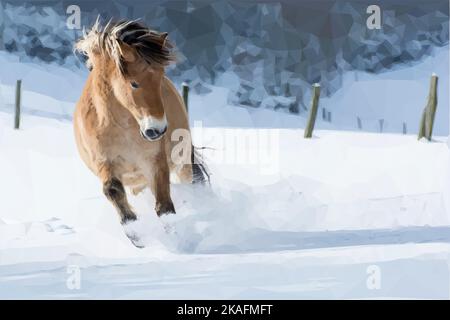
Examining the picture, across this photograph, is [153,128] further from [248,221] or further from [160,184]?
[248,221]

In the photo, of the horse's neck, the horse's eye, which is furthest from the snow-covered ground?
the horse's eye

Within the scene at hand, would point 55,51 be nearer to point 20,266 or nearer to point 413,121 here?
point 20,266

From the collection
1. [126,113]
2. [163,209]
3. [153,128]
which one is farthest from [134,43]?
[163,209]

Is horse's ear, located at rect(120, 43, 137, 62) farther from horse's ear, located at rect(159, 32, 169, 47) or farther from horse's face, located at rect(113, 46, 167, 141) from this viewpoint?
horse's ear, located at rect(159, 32, 169, 47)

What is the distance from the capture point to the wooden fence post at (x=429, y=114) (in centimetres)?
557

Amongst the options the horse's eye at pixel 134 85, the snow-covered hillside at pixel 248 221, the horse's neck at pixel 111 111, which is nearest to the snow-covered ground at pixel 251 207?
the snow-covered hillside at pixel 248 221

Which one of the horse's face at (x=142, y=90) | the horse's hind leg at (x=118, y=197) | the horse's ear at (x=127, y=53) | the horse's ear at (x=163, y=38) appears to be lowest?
the horse's hind leg at (x=118, y=197)

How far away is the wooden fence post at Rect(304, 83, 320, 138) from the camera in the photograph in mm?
5723

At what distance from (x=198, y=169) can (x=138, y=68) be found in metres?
1.14

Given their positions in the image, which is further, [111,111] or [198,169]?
[198,169]

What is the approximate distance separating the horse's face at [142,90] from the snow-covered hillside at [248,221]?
65 cm

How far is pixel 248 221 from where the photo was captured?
Result: 4.46m

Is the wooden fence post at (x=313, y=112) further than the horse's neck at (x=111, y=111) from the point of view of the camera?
Yes

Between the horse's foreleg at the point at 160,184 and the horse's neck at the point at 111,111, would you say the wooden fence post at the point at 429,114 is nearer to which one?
the horse's foreleg at the point at 160,184
